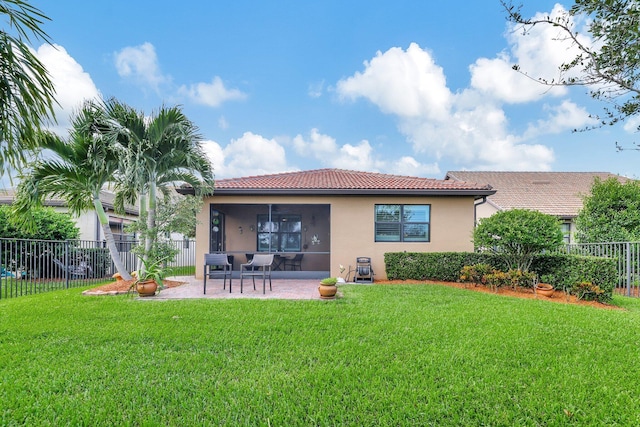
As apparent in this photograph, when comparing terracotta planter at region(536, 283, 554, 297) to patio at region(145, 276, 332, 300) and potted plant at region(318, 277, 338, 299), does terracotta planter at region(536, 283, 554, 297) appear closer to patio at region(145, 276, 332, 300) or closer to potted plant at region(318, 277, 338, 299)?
potted plant at region(318, 277, 338, 299)

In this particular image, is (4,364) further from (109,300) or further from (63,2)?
(63,2)

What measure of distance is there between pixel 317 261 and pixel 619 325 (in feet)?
35.0

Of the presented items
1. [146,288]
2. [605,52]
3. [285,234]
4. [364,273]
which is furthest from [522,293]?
[146,288]

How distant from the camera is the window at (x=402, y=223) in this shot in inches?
426

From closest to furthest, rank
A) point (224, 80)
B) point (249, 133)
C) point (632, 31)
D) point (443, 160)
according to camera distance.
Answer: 1. point (632, 31)
2. point (224, 80)
3. point (249, 133)
4. point (443, 160)

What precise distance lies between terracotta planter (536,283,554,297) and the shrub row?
1.58 ft

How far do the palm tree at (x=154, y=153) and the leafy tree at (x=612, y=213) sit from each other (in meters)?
13.3

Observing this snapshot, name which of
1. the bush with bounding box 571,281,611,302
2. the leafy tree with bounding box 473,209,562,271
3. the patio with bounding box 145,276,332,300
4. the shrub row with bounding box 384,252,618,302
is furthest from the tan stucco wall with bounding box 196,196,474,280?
the bush with bounding box 571,281,611,302

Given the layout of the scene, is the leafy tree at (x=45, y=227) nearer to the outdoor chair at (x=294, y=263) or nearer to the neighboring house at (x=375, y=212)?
the neighboring house at (x=375, y=212)

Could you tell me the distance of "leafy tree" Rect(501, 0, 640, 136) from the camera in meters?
3.64

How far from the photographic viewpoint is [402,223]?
1085cm

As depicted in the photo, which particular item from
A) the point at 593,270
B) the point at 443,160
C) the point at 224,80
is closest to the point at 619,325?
the point at 593,270

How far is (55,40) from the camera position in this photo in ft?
10.5

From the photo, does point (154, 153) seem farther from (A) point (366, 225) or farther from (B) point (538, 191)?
(B) point (538, 191)
